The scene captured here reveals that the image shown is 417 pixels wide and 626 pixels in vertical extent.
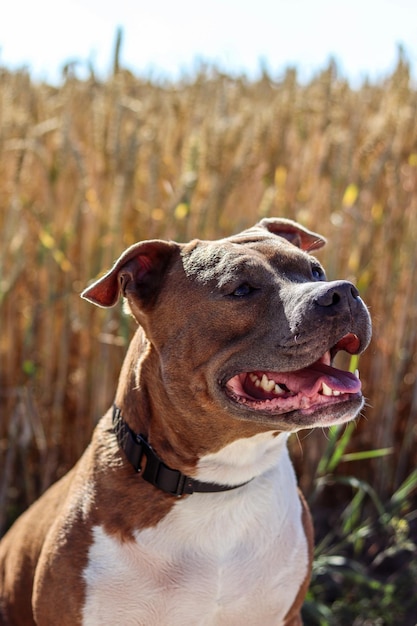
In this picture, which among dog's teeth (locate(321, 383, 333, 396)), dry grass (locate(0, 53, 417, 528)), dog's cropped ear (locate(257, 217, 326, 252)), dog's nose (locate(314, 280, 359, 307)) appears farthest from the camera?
dry grass (locate(0, 53, 417, 528))

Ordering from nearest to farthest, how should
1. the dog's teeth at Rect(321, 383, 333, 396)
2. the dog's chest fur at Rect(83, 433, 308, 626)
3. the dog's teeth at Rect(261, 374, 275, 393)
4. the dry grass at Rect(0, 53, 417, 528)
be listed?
the dog's teeth at Rect(321, 383, 333, 396)
the dog's teeth at Rect(261, 374, 275, 393)
the dog's chest fur at Rect(83, 433, 308, 626)
the dry grass at Rect(0, 53, 417, 528)

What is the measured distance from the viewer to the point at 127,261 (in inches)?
110

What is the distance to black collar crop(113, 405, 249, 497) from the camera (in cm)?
278

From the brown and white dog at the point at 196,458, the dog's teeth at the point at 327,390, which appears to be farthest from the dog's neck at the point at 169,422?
the dog's teeth at the point at 327,390

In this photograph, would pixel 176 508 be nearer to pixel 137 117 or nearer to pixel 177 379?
pixel 177 379

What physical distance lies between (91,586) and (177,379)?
0.67 m

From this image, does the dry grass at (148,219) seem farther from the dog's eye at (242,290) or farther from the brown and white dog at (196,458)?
the dog's eye at (242,290)

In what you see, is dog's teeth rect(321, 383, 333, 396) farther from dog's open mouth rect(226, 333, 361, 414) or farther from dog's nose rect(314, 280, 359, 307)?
dog's nose rect(314, 280, 359, 307)

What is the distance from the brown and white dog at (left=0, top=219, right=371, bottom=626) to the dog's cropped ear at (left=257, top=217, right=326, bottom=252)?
32 cm

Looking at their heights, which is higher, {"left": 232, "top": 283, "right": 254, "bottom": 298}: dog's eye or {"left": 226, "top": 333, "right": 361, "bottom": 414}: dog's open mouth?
{"left": 232, "top": 283, "right": 254, "bottom": 298}: dog's eye

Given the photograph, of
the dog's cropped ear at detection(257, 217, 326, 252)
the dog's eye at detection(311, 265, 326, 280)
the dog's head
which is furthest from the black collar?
the dog's cropped ear at detection(257, 217, 326, 252)

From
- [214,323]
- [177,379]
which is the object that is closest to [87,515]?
[177,379]

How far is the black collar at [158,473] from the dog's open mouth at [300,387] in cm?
37

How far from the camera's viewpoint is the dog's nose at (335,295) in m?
2.40
